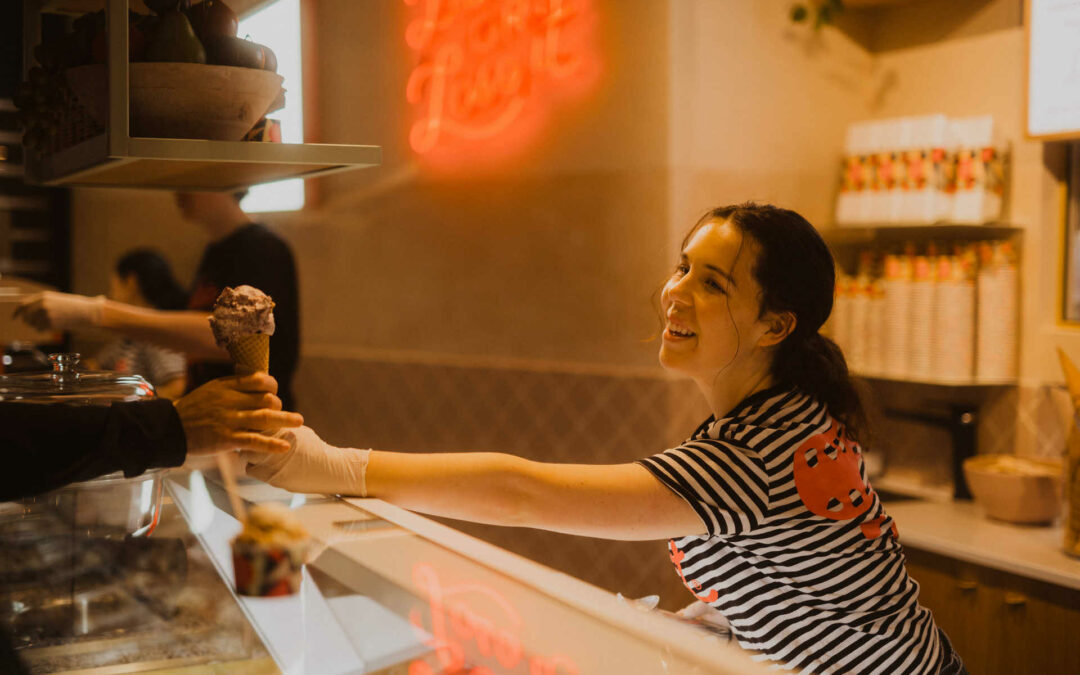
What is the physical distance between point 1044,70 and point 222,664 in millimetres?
2726

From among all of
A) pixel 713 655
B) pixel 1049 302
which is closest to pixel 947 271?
pixel 1049 302

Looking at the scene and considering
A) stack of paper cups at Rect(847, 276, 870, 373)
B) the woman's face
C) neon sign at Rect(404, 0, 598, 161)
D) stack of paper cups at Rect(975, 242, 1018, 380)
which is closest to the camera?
the woman's face

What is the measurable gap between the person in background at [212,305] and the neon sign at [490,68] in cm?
122

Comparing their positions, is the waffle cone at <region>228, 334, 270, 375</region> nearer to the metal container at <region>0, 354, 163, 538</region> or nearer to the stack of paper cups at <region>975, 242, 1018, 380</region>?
the metal container at <region>0, 354, 163, 538</region>

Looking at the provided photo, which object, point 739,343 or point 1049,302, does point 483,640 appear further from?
point 1049,302

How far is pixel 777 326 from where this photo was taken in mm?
1532

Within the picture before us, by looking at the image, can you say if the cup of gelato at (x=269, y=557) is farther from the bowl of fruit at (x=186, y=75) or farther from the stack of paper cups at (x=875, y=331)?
the stack of paper cups at (x=875, y=331)

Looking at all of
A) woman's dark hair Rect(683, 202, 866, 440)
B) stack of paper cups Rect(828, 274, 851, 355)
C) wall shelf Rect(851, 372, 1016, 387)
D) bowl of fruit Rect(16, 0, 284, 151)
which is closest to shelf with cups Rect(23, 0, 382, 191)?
bowl of fruit Rect(16, 0, 284, 151)

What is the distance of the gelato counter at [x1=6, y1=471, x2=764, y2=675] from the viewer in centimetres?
94

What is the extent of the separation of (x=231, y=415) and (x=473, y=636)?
Result: 448mm

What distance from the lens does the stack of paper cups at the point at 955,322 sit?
2.90 metres

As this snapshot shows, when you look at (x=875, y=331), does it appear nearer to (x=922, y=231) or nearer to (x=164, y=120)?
(x=922, y=231)

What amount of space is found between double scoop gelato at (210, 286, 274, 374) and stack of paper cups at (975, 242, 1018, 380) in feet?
7.78

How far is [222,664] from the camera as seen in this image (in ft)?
3.22
